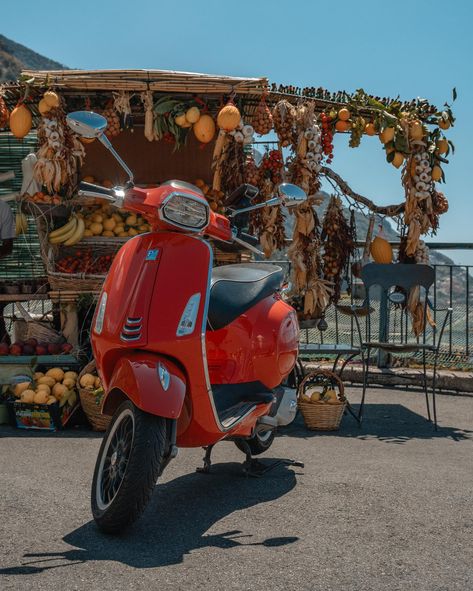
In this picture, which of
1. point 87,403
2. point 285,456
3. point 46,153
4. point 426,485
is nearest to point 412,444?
point 285,456

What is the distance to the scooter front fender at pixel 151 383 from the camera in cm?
359

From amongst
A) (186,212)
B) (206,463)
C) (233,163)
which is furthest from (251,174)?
(186,212)

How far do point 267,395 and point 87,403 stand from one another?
2.37m

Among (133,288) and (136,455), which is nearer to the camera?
(136,455)

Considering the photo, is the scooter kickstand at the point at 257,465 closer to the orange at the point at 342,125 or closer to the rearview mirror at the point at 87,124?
the rearview mirror at the point at 87,124

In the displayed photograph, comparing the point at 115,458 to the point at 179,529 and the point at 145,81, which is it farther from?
the point at 145,81

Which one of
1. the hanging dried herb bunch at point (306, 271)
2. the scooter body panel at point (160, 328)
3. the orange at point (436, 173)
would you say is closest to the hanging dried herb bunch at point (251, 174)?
the hanging dried herb bunch at point (306, 271)

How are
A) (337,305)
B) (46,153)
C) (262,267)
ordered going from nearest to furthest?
(262,267) < (46,153) < (337,305)

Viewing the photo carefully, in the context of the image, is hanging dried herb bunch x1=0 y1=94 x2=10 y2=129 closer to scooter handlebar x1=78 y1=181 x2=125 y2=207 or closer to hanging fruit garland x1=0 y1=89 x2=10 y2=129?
hanging fruit garland x1=0 y1=89 x2=10 y2=129

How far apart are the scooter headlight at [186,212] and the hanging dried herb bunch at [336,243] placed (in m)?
4.19

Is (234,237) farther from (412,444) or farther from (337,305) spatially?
(337,305)

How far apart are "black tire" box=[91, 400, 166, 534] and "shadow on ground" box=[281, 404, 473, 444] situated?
9.10ft

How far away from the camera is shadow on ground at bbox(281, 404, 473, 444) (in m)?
6.42

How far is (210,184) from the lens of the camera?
913 centimetres
